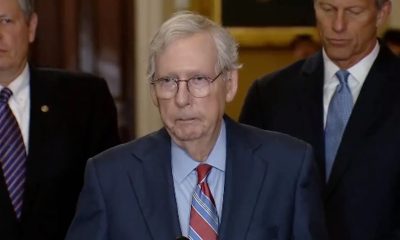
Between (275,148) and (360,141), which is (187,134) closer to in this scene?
(275,148)

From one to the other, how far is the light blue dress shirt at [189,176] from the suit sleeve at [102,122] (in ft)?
2.20

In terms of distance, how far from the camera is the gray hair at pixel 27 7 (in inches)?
119

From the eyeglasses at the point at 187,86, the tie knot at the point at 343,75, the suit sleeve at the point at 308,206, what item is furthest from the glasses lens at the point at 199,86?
the tie knot at the point at 343,75

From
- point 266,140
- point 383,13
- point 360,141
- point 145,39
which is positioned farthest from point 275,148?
point 145,39

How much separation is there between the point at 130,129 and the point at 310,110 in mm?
1919

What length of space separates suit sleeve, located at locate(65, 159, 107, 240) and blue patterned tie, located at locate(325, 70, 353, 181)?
3.04ft

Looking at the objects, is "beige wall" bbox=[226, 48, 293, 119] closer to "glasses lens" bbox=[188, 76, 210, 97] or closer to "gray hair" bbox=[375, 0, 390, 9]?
"gray hair" bbox=[375, 0, 390, 9]

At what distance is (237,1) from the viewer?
17.4ft

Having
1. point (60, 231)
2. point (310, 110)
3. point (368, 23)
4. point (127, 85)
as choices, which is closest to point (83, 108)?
point (60, 231)

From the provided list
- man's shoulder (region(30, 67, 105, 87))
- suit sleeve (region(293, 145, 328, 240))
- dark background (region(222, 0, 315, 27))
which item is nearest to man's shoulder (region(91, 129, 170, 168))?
suit sleeve (region(293, 145, 328, 240))

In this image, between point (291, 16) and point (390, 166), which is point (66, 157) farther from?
point (291, 16)

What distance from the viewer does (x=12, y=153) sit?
2982 mm

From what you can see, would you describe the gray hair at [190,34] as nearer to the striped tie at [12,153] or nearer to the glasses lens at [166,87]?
the glasses lens at [166,87]

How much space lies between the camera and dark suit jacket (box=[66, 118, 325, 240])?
2.39 meters
